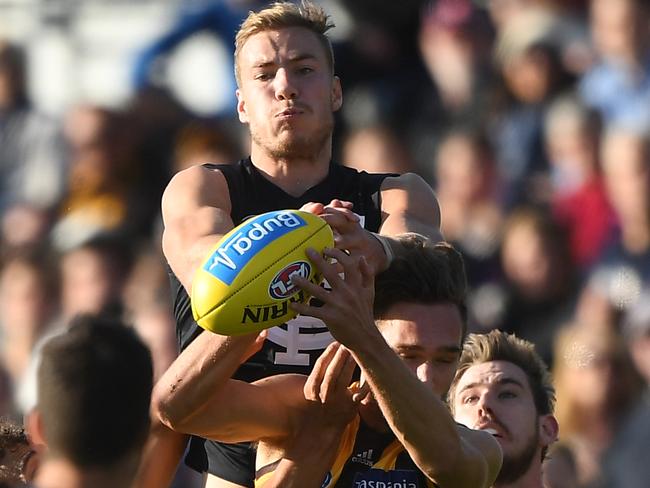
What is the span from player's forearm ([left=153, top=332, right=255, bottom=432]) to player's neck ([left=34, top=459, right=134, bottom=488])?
4.99 feet

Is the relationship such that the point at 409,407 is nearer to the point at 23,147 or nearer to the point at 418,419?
the point at 418,419

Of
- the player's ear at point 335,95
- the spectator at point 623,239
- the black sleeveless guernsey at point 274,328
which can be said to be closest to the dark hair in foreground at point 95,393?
the black sleeveless guernsey at point 274,328

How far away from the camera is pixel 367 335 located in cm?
446

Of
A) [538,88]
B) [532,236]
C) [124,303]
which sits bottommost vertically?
[124,303]

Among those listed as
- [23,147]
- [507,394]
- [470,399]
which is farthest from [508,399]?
[23,147]

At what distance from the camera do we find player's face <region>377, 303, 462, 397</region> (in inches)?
198

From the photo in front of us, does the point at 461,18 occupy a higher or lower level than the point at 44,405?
higher

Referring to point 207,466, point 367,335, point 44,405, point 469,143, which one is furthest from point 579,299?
point 44,405

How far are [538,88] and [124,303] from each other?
3.45m

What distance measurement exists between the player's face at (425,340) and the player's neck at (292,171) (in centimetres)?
117

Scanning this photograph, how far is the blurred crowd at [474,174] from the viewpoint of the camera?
9734 mm

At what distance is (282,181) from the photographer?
6121 mm

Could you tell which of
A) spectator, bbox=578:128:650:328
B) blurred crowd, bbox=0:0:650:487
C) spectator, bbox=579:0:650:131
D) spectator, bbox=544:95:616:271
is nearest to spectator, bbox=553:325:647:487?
blurred crowd, bbox=0:0:650:487

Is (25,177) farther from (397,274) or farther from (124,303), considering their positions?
(397,274)
